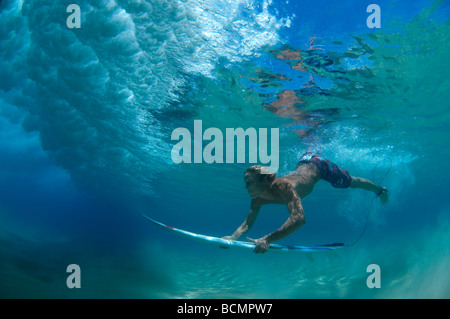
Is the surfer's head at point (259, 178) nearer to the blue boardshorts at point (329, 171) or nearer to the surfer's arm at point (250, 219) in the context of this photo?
the surfer's arm at point (250, 219)

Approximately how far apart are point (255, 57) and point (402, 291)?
15694 millimetres

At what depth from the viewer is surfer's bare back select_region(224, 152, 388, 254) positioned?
3697mm

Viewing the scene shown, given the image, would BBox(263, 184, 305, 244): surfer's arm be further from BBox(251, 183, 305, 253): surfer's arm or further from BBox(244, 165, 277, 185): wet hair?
BBox(244, 165, 277, 185): wet hair

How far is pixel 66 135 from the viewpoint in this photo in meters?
20.6

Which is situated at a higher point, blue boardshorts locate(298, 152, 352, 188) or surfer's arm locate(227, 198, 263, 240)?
blue boardshorts locate(298, 152, 352, 188)

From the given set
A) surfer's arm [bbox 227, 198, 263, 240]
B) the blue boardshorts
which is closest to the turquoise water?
the blue boardshorts

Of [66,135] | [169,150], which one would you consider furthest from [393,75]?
[66,135]

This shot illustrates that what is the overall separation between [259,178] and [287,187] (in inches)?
23.3

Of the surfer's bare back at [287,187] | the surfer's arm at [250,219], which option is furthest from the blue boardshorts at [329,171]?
the surfer's arm at [250,219]

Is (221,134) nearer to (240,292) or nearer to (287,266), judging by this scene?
(240,292)

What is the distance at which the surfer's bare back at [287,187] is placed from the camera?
3697 mm

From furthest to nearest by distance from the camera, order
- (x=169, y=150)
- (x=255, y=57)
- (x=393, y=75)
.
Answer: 1. (x=169, y=150)
2. (x=393, y=75)
3. (x=255, y=57)

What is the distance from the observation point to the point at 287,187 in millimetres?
4305

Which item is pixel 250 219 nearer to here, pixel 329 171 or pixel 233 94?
pixel 329 171
